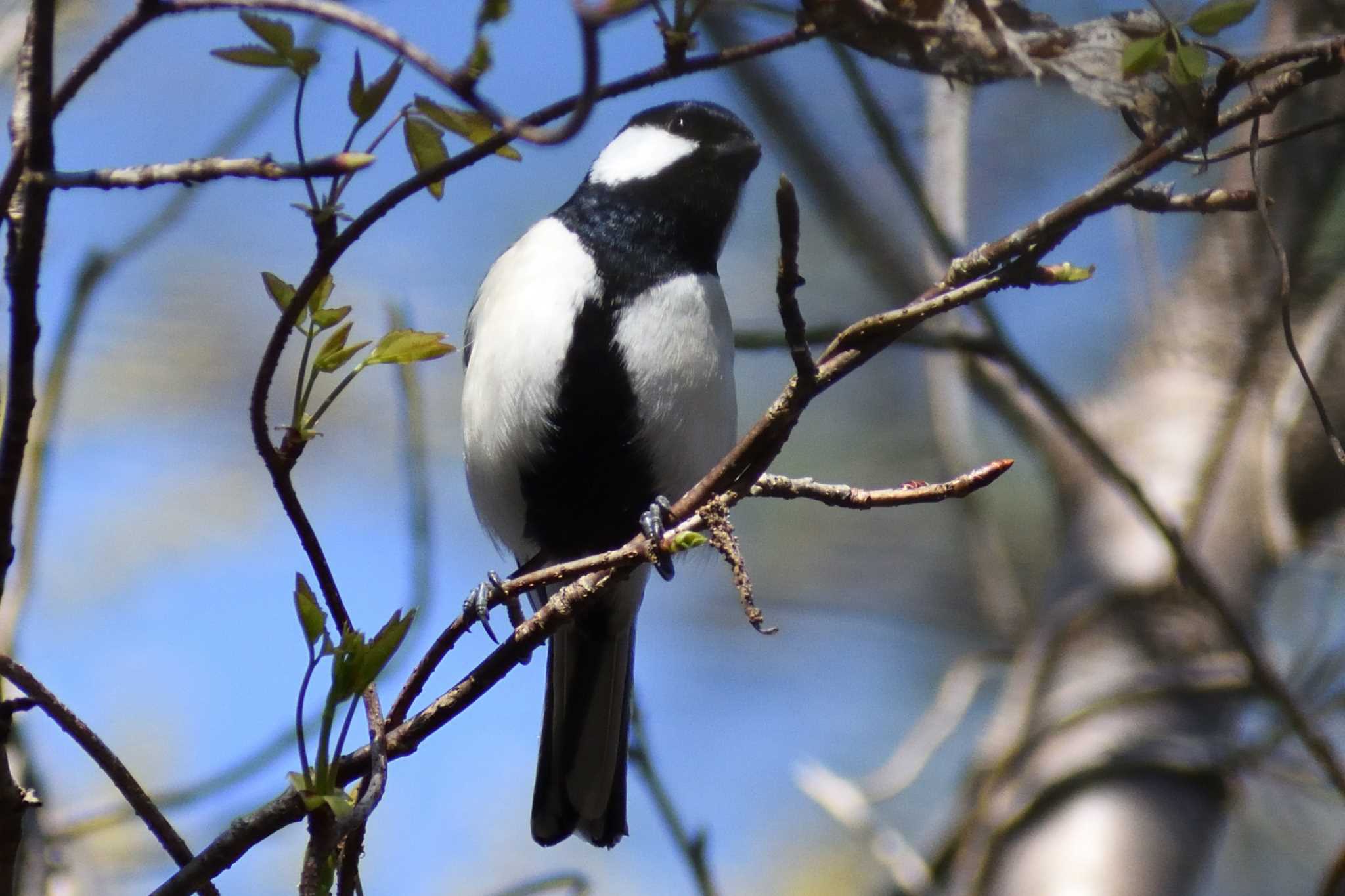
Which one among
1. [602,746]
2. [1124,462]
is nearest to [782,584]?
[1124,462]

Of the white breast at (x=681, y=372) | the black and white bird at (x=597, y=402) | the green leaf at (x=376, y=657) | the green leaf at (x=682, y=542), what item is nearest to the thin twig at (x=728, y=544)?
the green leaf at (x=682, y=542)

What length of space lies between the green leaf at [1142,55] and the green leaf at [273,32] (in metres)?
0.57

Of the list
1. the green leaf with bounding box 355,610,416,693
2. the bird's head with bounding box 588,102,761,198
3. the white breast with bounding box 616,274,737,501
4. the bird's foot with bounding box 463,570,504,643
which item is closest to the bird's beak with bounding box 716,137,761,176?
the bird's head with bounding box 588,102,761,198

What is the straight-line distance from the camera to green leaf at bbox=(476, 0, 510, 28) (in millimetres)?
784

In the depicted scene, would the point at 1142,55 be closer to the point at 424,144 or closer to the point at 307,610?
the point at 424,144

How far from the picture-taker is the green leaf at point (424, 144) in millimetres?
957

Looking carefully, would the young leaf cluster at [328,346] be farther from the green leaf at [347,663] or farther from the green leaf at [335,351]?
the green leaf at [347,663]

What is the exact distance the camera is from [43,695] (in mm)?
874

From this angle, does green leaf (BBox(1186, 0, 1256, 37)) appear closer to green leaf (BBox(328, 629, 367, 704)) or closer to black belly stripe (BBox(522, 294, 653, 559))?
green leaf (BBox(328, 629, 367, 704))

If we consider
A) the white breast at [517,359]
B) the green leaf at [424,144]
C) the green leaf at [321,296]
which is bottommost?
the green leaf at [321,296]

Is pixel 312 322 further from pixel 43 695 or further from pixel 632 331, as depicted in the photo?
pixel 632 331

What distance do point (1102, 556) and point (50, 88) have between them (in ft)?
8.01

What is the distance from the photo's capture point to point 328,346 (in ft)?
3.35

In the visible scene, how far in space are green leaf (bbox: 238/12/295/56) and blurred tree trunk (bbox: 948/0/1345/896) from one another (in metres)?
1.75
